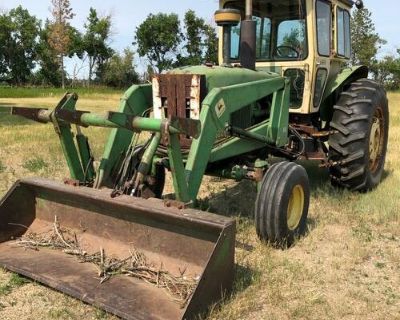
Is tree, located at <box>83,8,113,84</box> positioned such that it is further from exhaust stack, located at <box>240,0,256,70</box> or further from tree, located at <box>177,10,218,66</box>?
exhaust stack, located at <box>240,0,256,70</box>

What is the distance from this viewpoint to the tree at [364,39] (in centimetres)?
4506

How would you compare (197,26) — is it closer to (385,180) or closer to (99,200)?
(385,180)

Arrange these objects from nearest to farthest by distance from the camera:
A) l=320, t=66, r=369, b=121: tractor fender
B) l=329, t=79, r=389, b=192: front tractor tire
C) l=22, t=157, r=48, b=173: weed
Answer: l=329, t=79, r=389, b=192: front tractor tire → l=320, t=66, r=369, b=121: tractor fender → l=22, t=157, r=48, b=173: weed

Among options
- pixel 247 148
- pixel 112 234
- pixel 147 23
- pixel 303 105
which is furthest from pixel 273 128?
pixel 147 23

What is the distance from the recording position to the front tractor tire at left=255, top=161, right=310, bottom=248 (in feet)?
14.8

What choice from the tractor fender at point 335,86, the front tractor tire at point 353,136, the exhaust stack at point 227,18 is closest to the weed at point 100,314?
the exhaust stack at point 227,18

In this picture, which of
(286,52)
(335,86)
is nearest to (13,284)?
(286,52)

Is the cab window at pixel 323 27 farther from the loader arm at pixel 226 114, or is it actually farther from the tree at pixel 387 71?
the tree at pixel 387 71

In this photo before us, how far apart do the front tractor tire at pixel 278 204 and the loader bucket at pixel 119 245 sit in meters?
0.91

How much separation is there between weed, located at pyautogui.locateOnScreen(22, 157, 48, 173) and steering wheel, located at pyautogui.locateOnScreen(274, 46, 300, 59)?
3988 millimetres

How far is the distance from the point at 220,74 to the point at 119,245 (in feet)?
6.03

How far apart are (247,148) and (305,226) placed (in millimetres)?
954

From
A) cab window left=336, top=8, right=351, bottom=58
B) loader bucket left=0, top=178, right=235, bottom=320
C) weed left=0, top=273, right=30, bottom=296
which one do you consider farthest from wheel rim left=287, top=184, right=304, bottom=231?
cab window left=336, top=8, right=351, bottom=58

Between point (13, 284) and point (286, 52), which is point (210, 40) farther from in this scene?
point (13, 284)
